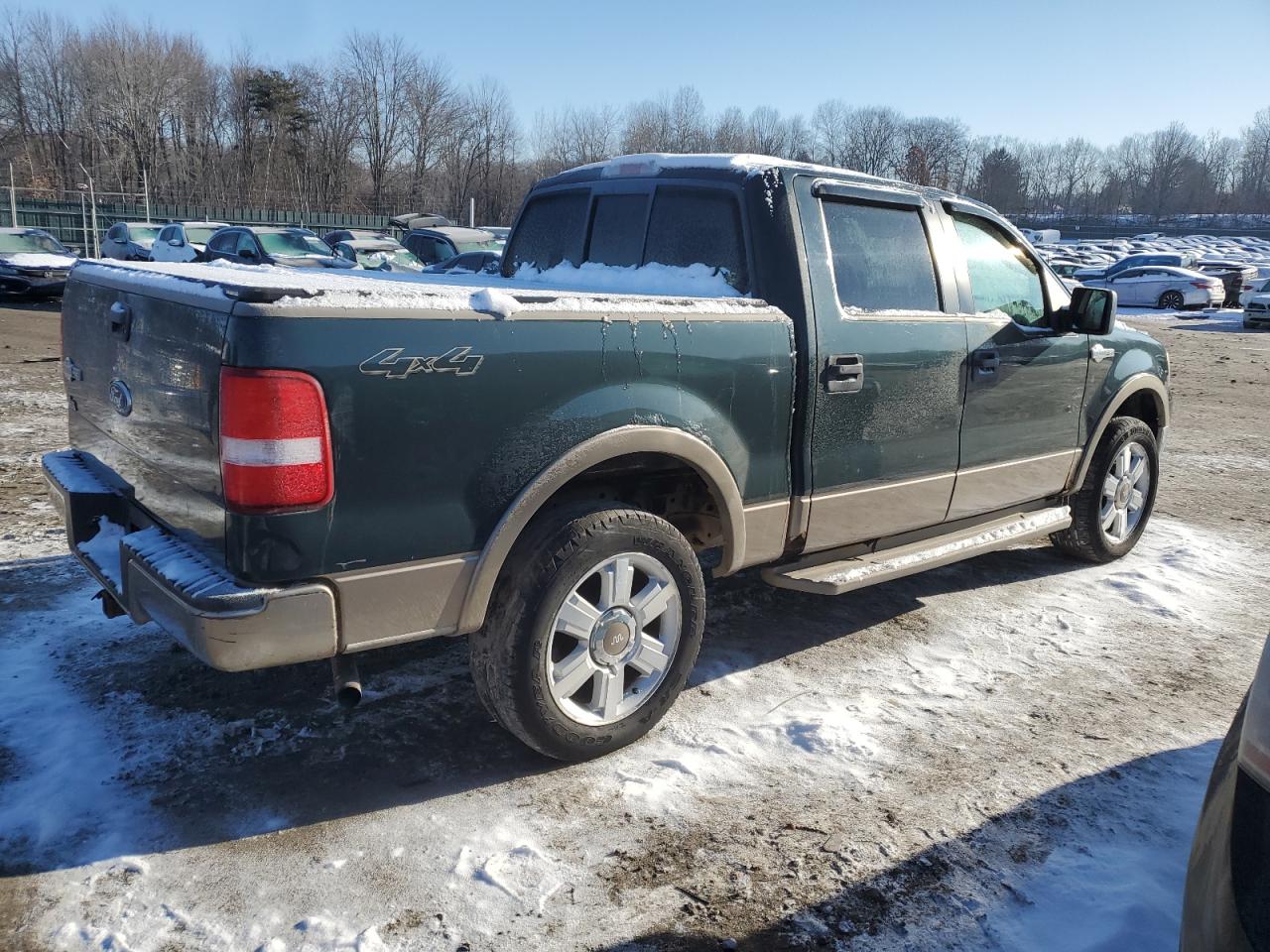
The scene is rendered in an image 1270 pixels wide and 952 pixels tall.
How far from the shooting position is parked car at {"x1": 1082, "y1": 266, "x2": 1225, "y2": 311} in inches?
1178

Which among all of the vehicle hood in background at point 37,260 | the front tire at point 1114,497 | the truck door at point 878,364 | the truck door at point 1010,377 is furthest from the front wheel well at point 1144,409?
the vehicle hood in background at point 37,260

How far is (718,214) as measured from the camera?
407 cm

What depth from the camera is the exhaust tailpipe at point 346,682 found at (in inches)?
116

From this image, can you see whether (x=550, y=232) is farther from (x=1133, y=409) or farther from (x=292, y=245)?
(x=292, y=245)

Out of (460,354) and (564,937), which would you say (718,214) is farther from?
(564,937)

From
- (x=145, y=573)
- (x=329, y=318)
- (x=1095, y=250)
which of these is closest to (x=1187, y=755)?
(x=329, y=318)

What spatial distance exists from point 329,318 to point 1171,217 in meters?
120

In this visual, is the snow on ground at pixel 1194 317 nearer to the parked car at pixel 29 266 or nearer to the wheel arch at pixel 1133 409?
the wheel arch at pixel 1133 409

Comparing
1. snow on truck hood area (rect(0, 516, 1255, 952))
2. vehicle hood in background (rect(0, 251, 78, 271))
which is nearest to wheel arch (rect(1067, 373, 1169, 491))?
snow on truck hood area (rect(0, 516, 1255, 952))

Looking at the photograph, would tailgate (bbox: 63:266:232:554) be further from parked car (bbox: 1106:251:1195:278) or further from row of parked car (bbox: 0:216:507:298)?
parked car (bbox: 1106:251:1195:278)

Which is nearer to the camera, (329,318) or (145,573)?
(329,318)

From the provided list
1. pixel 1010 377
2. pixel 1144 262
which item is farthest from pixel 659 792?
pixel 1144 262

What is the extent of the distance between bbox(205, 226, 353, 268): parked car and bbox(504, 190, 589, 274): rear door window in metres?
13.5

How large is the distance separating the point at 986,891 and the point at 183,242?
2109 cm
